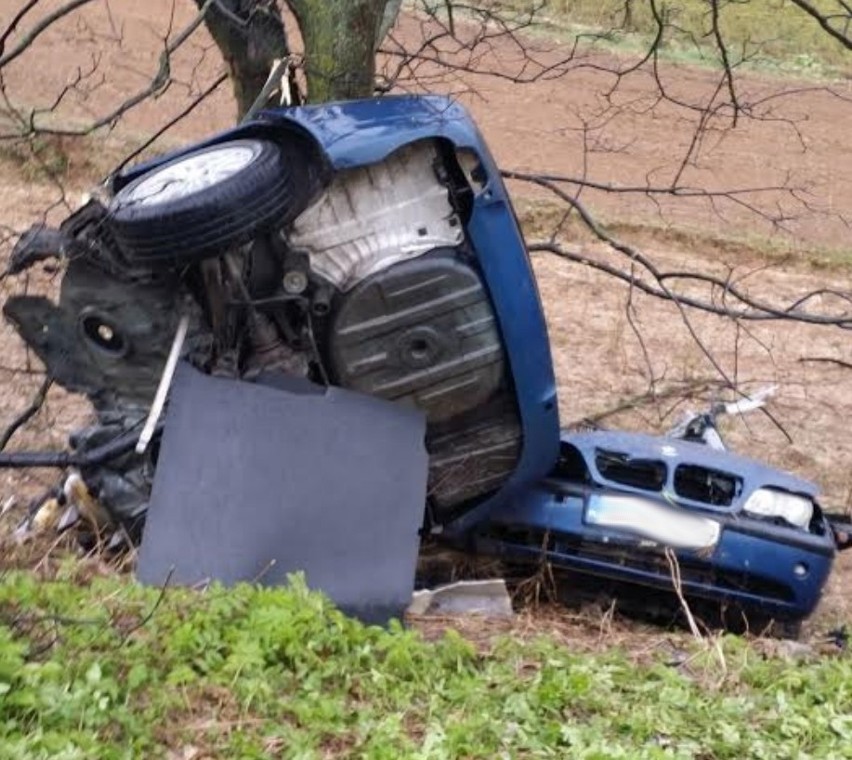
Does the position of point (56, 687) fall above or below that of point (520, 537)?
Answer: above

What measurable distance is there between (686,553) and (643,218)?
7906 millimetres

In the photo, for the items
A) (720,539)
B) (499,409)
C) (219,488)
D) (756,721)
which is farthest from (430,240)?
(756,721)

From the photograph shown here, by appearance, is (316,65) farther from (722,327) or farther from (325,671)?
(722,327)

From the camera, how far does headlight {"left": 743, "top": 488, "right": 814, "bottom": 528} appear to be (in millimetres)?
5500

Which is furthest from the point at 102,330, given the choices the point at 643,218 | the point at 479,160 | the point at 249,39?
the point at 643,218

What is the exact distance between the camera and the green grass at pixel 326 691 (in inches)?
140

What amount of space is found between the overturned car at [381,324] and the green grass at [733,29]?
230 cm

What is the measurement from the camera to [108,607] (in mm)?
4125

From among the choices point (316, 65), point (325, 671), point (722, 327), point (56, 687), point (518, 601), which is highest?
point (316, 65)

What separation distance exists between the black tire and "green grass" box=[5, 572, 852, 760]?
1.03 m

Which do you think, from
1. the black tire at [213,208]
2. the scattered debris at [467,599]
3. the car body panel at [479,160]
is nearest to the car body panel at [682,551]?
the scattered debris at [467,599]

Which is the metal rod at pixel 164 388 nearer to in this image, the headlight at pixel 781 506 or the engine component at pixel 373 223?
the engine component at pixel 373 223

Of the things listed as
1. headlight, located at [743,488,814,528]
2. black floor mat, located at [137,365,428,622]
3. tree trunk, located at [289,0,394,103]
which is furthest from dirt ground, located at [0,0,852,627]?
black floor mat, located at [137,365,428,622]

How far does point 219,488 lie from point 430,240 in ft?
3.44
